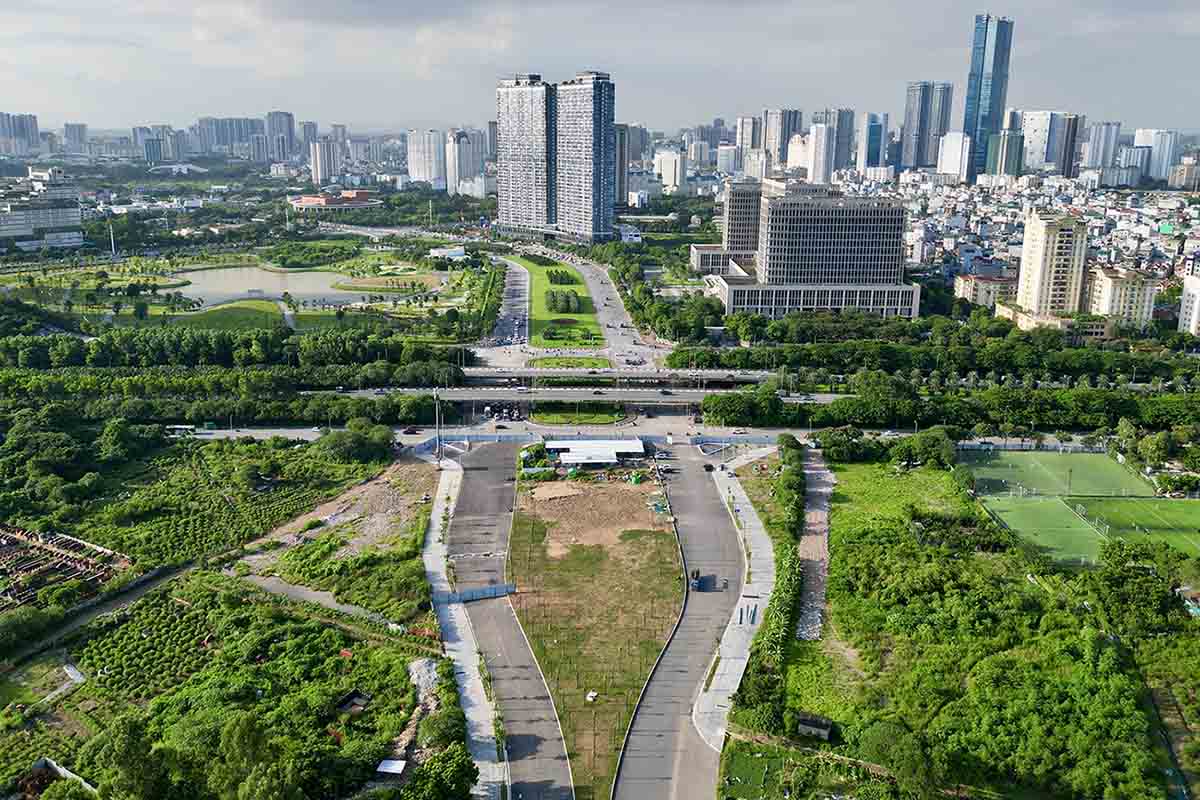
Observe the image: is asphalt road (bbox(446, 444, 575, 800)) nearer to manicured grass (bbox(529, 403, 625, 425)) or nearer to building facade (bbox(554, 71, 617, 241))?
manicured grass (bbox(529, 403, 625, 425))

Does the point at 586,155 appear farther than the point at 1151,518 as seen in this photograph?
Yes

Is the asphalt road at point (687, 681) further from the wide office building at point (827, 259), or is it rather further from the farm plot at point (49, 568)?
the wide office building at point (827, 259)

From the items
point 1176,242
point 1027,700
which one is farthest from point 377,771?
point 1176,242

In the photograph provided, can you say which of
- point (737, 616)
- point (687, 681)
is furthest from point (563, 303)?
point (687, 681)

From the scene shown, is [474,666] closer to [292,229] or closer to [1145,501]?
[1145,501]

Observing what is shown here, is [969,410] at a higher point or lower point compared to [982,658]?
higher

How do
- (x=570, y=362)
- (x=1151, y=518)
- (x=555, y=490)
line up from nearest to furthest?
(x=1151, y=518)
(x=555, y=490)
(x=570, y=362)

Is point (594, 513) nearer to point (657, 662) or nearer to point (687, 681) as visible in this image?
point (657, 662)
